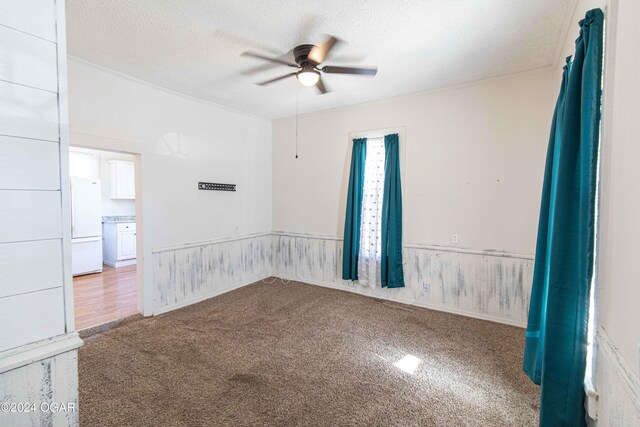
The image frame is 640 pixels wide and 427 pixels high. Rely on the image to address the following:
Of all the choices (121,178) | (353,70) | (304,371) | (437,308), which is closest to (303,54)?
(353,70)

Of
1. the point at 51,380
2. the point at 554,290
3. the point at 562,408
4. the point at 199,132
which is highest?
the point at 199,132

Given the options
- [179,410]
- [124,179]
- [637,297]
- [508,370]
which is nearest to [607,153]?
[637,297]

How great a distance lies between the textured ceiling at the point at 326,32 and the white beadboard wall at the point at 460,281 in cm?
210

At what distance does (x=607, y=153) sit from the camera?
4.30ft

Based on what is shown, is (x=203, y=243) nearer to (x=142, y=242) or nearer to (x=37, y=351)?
(x=142, y=242)

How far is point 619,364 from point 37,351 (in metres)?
2.14

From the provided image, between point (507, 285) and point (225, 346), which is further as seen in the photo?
point (507, 285)

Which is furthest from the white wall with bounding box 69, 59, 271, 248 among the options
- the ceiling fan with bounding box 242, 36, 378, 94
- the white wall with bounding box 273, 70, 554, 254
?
the ceiling fan with bounding box 242, 36, 378, 94

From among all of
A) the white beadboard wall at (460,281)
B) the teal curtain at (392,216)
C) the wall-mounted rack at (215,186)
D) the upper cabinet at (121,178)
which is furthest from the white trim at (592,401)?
the upper cabinet at (121,178)

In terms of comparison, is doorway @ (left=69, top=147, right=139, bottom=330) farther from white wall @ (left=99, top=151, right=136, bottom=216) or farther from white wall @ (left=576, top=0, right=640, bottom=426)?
white wall @ (left=576, top=0, right=640, bottom=426)

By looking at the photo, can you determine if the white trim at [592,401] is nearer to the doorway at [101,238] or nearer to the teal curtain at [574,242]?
the teal curtain at [574,242]

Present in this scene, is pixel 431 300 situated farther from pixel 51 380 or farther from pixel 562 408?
pixel 51 380

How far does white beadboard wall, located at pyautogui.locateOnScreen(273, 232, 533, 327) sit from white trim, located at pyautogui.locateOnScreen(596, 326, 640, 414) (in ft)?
7.07

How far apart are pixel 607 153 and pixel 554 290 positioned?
2.30ft
